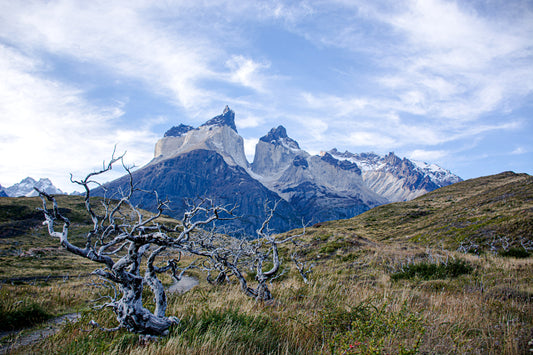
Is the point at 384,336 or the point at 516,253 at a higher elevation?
the point at 384,336

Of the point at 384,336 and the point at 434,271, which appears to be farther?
the point at 434,271

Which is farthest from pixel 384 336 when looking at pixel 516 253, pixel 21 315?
pixel 516 253

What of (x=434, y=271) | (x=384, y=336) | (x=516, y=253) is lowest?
(x=434, y=271)

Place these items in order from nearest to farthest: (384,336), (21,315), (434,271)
→ (384,336) → (21,315) → (434,271)

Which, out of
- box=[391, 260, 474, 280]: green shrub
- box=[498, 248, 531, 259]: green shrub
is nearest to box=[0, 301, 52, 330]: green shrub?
box=[391, 260, 474, 280]: green shrub

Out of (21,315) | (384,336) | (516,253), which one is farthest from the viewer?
(516,253)

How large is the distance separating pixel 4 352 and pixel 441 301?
30.0 feet

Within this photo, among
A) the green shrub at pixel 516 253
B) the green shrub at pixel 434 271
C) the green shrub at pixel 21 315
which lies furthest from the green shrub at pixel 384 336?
the green shrub at pixel 516 253

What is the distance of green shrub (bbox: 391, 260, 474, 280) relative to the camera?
34.6 feet

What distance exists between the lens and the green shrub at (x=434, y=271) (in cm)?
1053

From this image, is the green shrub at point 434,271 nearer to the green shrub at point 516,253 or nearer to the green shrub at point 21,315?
the green shrub at point 516,253

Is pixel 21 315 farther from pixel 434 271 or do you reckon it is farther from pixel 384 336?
pixel 434 271

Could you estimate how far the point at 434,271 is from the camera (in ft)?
36.3

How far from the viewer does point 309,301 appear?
6.74m
